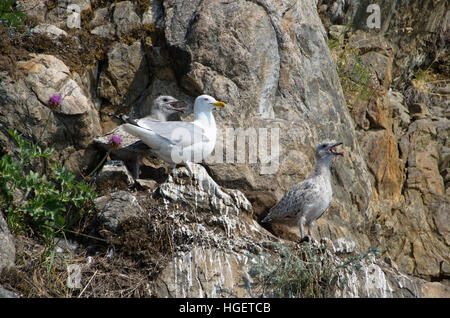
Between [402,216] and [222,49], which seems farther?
[402,216]

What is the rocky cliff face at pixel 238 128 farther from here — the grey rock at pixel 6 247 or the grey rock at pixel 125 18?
the grey rock at pixel 6 247

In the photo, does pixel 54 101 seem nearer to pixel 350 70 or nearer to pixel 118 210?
pixel 118 210

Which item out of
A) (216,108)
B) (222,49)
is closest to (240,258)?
(216,108)

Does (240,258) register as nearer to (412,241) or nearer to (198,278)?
(198,278)

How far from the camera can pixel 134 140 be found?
7809 mm

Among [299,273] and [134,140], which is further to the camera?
[134,140]

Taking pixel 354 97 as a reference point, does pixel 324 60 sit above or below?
above

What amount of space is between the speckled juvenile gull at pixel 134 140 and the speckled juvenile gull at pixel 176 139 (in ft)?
1.61

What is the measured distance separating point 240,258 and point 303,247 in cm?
80

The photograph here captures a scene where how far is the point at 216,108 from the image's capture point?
8.21 m

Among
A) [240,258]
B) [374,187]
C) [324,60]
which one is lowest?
[374,187]

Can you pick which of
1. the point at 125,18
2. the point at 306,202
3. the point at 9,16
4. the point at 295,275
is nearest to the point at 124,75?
the point at 125,18

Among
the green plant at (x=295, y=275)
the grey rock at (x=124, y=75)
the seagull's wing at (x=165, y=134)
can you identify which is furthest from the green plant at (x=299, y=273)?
the grey rock at (x=124, y=75)

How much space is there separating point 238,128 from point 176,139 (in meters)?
1.36
